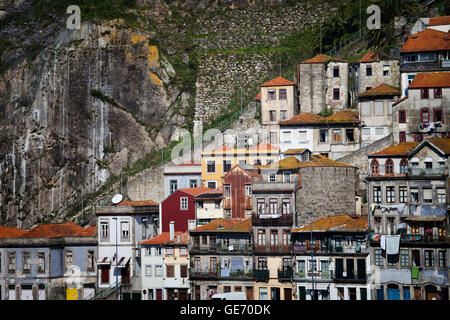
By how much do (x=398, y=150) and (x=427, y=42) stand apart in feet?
48.7

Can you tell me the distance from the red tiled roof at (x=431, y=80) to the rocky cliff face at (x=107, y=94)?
26.9 metres

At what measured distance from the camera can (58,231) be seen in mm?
119125

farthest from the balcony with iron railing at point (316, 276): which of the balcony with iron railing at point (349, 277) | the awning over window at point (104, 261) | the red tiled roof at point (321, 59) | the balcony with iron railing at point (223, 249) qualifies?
the red tiled roof at point (321, 59)

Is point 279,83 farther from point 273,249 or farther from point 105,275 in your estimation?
point 105,275

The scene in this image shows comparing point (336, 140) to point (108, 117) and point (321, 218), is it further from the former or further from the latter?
point (108, 117)

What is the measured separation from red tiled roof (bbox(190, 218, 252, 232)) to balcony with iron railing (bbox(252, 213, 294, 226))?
1.14 m

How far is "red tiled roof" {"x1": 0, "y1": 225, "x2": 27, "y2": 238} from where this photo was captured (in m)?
121

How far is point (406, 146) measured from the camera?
363 feet

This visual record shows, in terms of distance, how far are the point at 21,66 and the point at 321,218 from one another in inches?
2085

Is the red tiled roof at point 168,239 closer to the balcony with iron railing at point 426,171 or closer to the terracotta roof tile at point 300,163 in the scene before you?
the terracotta roof tile at point 300,163
